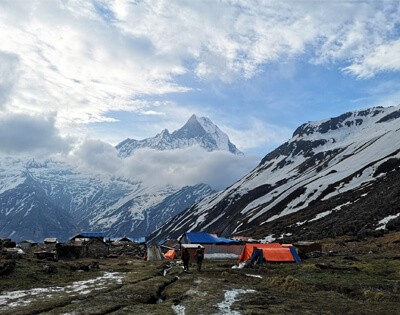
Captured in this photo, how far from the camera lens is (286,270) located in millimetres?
41156

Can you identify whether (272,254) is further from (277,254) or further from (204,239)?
(204,239)

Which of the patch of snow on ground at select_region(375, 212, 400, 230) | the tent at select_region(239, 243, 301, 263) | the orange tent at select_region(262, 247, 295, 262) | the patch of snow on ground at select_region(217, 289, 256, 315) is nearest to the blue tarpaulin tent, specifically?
the tent at select_region(239, 243, 301, 263)

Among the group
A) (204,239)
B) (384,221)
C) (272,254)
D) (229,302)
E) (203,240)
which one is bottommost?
(229,302)

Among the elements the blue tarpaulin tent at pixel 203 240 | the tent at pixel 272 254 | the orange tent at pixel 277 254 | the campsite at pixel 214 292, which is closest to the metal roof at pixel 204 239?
the blue tarpaulin tent at pixel 203 240

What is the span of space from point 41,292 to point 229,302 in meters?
13.2

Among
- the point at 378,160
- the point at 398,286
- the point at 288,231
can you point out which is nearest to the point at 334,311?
the point at 398,286

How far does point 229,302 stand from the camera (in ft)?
77.2

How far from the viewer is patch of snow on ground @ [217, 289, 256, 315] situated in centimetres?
2050

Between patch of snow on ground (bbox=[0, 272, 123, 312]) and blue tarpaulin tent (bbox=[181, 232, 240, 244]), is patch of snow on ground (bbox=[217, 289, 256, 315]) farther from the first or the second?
blue tarpaulin tent (bbox=[181, 232, 240, 244])

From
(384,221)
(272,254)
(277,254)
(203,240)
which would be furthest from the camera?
(384,221)

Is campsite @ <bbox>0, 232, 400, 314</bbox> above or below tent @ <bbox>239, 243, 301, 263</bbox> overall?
below

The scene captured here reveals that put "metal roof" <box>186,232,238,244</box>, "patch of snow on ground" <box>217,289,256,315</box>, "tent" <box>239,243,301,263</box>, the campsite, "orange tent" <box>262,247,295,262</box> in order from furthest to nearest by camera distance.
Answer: "metal roof" <box>186,232,238,244</box> < "orange tent" <box>262,247,295,262</box> < "tent" <box>239,243,301,263</box> < the campsite < "patch of snow on ground" <box>217,289,256,315</box>

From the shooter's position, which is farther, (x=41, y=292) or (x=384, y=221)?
(x=384, y=221)

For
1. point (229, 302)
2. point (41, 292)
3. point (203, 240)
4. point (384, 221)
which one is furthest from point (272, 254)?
point (384, 221)
